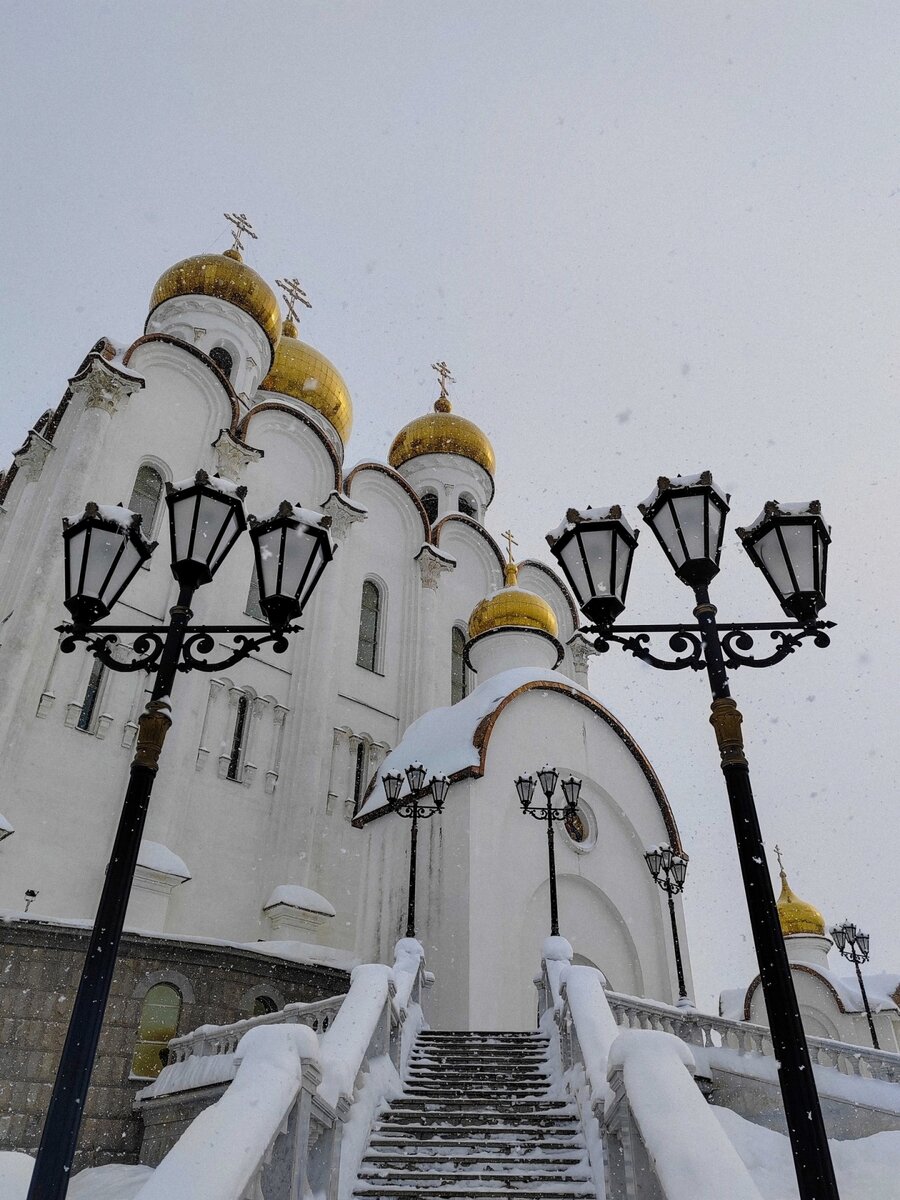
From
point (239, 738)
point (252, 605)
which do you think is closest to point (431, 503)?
point (252, 605)

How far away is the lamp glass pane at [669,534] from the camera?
483 centimetres

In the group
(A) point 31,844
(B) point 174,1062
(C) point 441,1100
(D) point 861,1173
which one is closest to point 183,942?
(B) point 174,1062

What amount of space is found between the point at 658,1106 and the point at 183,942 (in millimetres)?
8106

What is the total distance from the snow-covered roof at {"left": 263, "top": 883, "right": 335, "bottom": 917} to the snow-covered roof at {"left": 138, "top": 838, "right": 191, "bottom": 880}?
1.90 m

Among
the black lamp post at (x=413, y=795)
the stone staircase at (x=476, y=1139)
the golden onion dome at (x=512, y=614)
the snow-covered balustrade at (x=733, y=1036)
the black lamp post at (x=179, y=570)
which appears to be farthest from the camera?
the golden onion dome at (x=512, y=614)

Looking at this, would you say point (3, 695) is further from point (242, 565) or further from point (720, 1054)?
point (720, 1054)

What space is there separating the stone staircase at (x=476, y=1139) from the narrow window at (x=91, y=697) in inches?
337

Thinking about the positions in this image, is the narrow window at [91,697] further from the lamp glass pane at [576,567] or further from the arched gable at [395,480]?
the lamp glass pane at [576,567]

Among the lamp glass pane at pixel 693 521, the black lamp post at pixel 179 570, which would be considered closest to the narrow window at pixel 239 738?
the black lamp post at pixel 179 570

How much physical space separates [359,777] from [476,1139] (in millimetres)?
11968

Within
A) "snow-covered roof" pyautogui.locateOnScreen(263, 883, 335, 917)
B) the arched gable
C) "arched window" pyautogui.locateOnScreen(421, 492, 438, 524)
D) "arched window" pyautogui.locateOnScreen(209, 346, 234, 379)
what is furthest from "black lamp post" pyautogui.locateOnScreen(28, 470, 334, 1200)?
"arched window" pyautogui.locateOnScreen(421, 492, 438, 524)

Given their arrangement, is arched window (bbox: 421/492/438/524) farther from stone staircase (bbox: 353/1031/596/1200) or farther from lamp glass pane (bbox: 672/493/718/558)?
lamp glass pane (bbox: 672/493/718/558)

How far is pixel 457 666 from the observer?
70.3ft

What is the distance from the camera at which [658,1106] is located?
13.2 feet
